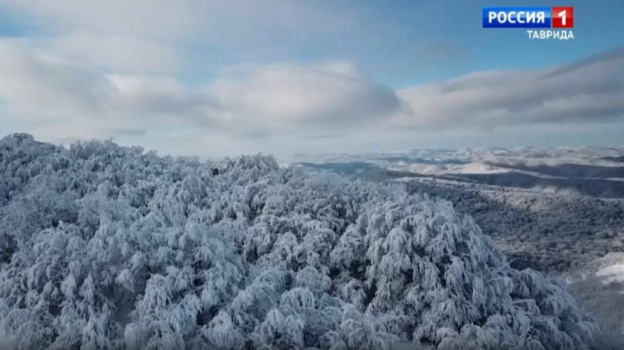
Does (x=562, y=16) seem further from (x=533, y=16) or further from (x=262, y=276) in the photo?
(x=262, y=276)

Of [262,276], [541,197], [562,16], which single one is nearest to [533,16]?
[562,16]

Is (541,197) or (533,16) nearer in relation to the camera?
(533,16)

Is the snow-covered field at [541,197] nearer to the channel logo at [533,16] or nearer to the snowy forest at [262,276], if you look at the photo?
the snowy forest at [262,276]

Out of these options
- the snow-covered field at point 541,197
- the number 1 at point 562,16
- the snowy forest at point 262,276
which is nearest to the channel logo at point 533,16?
the number 1 at point 562,16

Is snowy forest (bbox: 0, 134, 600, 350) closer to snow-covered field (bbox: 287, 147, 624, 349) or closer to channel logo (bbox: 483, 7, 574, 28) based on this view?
snow-covered field (bbox: 287, 147, 624, 349)

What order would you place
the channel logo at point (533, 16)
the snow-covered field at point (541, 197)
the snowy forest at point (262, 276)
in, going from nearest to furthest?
1. the snowy forest at point (262, 276)
2. the channel logo at point (533, 16)
3. the snow-covered field at point (541, 197)

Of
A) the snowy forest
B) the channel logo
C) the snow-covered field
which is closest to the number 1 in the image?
the channel logo

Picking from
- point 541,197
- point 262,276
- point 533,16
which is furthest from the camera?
point 541,197
